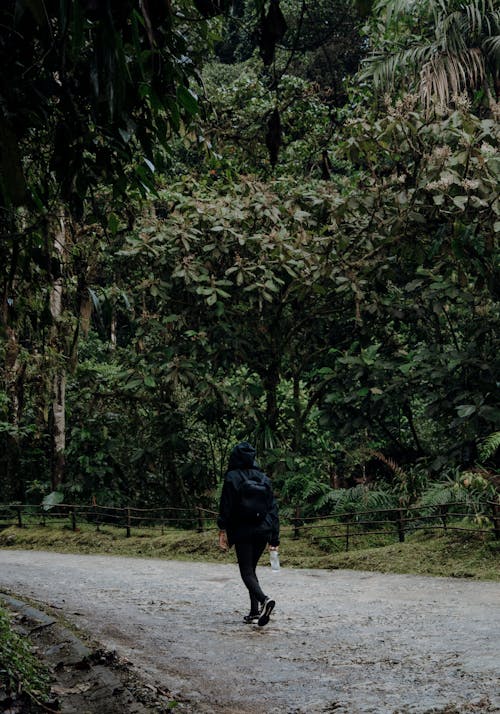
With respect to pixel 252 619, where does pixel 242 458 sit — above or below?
above

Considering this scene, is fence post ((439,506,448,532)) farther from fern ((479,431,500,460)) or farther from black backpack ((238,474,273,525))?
black backpack ((238,474,273,525))

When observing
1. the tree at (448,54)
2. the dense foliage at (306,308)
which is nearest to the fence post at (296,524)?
the dense foliage at (306,308)

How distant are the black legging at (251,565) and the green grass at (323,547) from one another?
11.3 feet

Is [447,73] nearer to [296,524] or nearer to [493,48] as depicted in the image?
[493,48]

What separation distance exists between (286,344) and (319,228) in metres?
2.21

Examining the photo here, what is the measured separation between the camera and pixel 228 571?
40.0 feet

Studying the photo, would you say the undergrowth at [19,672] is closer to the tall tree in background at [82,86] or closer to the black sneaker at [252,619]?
the tall tree in background at [82,86]

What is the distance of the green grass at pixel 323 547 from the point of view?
425 inches

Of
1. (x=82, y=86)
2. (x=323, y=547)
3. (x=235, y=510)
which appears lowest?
(x=323, y=547)

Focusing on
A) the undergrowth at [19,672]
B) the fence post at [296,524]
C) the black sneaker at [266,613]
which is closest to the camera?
the undergrowth at [19,672]

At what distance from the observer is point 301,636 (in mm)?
7195

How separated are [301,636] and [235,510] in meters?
1.37

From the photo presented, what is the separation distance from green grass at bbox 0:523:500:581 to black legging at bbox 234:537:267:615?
3436mm

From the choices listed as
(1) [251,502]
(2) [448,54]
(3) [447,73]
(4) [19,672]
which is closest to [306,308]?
(3) [447,73]
